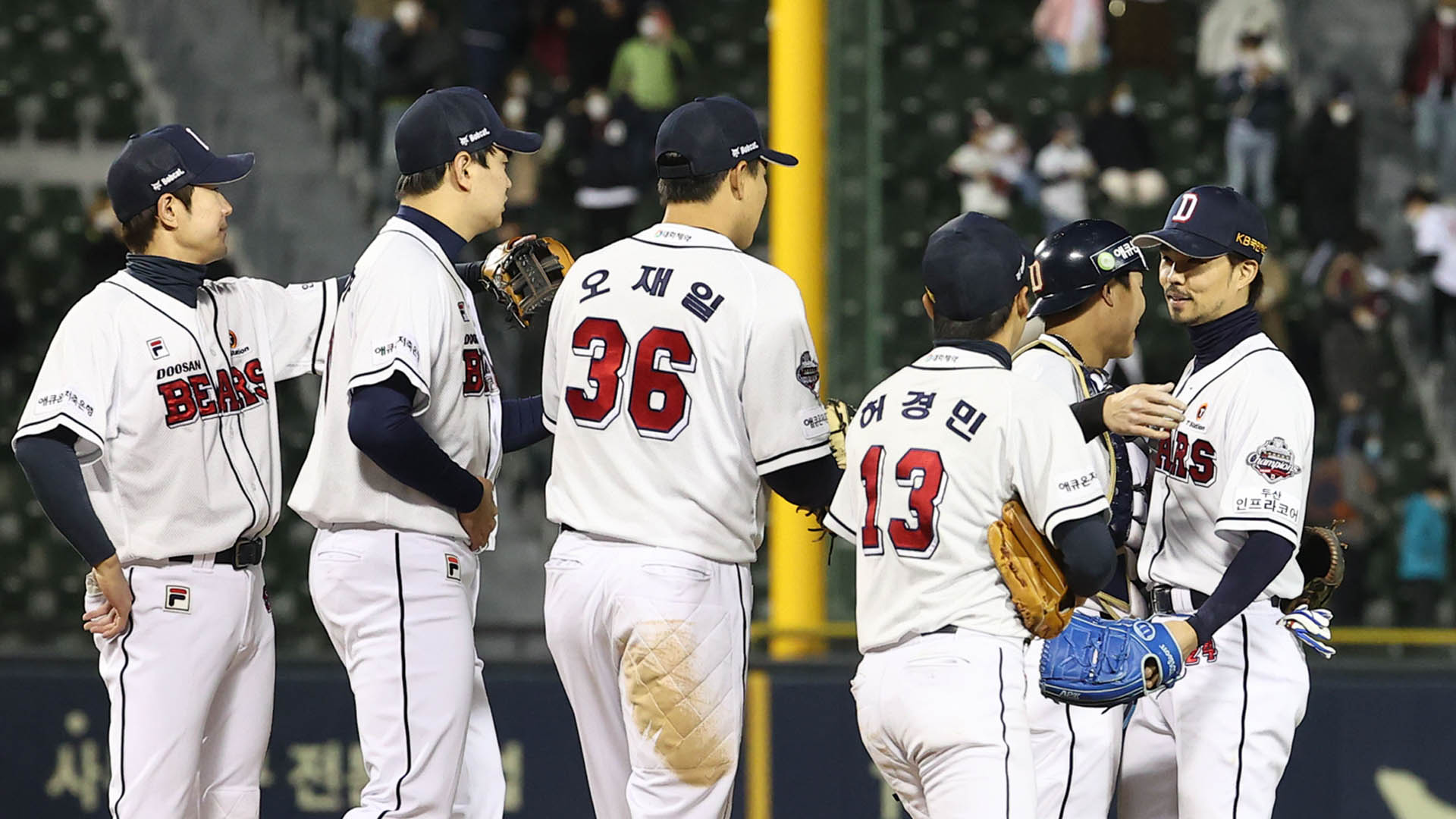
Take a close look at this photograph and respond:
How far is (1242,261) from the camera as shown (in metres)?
3.79

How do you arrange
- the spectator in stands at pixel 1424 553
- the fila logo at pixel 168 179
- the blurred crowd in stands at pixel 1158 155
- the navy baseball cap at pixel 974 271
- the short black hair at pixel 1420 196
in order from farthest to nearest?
the short black hair at pixel 1420 196, the blurred crowd in stands at pixel 1158 155, the spectator in stands at pixel 1424 553, the fila logo at pixel 168 179, the navy baseball cap at pixel 974 271

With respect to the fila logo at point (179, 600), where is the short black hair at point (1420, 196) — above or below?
above

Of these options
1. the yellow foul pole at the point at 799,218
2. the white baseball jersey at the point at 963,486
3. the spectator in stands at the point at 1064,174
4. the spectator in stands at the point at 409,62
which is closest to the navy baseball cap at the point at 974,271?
the white baseball jersey at the point at 963,486

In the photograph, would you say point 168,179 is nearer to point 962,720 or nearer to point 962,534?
point 962,534

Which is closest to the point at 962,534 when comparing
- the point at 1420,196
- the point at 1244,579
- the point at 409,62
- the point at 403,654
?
the point at 1244,579

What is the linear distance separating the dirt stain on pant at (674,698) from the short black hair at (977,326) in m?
0.80

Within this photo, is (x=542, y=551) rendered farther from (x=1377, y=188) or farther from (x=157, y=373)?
(x=1377, y=188)

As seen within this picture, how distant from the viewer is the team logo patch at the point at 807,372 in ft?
11.9

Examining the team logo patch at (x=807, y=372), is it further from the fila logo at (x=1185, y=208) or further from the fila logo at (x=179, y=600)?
the fila logo at (x=179, y=600)

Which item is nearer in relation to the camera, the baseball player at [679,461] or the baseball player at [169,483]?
the baseball player at [679,461]

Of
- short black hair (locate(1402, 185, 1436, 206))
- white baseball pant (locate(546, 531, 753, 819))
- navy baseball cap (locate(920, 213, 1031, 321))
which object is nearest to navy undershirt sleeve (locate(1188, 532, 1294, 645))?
navy baseball cap (locate(920, 213, 1031, 321))

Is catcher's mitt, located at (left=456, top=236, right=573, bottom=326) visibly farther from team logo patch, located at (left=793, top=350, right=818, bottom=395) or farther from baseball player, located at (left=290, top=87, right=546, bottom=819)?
team logo patch, located at (left=793, top=350, right=818, bottom=395)

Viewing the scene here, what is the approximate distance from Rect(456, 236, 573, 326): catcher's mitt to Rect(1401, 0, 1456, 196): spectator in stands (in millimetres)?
7192

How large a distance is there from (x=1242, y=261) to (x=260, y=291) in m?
2.25
